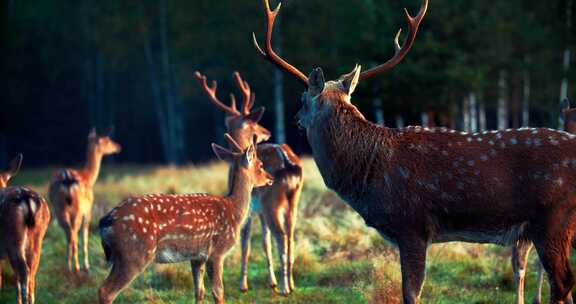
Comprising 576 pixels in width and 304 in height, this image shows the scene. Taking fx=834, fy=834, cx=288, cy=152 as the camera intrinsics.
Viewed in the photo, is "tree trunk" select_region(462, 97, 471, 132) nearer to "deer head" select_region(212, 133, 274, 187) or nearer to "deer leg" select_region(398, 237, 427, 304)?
"deer head" select_region(212, 133, 274, 187)

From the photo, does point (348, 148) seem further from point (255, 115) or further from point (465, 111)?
point (465, 111)

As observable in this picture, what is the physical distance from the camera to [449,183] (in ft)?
19.4

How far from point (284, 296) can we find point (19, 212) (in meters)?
2.68


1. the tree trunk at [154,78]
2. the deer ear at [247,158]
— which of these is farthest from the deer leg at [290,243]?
the tree trunk at [154,78]

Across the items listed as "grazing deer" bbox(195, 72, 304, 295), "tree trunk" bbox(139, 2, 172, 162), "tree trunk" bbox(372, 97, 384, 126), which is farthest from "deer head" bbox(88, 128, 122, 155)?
"tree trunk" bbox(139, 2, 172, 162)

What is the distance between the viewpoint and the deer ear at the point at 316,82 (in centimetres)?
630

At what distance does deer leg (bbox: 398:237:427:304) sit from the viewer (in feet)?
19.2

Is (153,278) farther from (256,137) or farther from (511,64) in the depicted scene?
(511,64)

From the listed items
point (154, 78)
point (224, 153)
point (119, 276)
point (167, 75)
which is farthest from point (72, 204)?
point (154, 78)

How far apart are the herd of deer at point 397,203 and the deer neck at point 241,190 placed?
0.28 feet

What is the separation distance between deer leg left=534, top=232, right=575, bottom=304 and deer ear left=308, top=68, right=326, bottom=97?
1.94m

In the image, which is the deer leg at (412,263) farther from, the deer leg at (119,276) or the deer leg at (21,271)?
the deer leg at (21,271)

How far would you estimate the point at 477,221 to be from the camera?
19.2ft

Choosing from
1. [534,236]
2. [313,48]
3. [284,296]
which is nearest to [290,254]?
[284,296]
